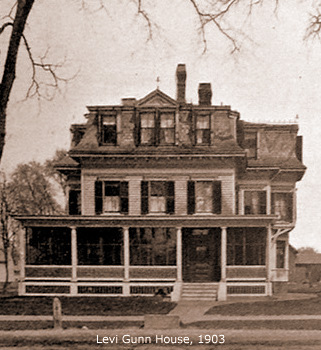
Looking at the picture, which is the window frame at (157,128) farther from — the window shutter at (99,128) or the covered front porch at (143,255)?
the covered front porch at (143,255)

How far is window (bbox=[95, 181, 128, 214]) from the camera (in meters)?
20.6

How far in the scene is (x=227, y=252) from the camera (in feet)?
65.6

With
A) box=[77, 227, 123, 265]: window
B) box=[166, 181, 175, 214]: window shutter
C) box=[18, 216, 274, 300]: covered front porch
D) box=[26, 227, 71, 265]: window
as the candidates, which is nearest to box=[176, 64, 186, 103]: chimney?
box=[166, 181, 175, 214]: window shutter

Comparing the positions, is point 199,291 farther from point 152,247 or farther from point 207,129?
point 207,129

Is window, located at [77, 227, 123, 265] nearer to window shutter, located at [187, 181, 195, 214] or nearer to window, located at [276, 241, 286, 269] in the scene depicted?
window shutter, located at [187, 181, 195, 214]

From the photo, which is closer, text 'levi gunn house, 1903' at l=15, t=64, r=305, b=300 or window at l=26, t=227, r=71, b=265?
text 'levi gunn house, 1903' at l=15, t=64, r=305, b=300

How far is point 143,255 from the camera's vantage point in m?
20.1

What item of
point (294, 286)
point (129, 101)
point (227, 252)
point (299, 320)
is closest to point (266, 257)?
point (227, 252)

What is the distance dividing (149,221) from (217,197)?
2871 mm

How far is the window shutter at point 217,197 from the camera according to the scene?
2030cm

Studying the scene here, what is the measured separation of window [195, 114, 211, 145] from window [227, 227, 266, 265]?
3.54 meters

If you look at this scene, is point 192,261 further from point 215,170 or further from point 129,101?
point 129,101

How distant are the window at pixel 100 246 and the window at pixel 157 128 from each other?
3761 mm

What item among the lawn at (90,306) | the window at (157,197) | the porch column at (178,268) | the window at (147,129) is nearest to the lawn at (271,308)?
the lawn at (90,306)
